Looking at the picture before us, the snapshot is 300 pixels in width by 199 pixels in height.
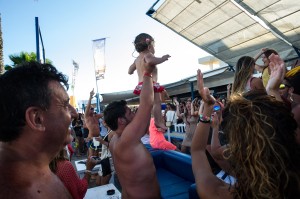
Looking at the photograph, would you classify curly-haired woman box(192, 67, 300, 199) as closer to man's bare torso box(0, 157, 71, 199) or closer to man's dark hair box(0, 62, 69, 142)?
man's bare torso box(0, 157, 71, 199)

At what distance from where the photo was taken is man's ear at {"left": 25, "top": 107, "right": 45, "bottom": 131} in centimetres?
110

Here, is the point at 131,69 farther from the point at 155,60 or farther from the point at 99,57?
the point at 99,57

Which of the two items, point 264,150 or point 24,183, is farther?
point 264,150

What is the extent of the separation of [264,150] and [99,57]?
483 inches

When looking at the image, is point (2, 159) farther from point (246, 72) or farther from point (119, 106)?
point (246, 72)

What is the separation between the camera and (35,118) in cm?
113

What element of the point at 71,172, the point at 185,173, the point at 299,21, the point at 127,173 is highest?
the point at 299,21

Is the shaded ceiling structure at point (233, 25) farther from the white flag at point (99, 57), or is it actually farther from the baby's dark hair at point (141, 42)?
the baby's dark hair at point (141, 42)

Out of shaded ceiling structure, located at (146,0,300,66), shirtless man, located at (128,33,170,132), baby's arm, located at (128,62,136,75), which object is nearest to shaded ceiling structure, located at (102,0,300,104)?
shaded ceiling structure, located at (146,0,300,66)

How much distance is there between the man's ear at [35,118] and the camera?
1102 millimetres

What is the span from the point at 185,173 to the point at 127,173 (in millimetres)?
3422

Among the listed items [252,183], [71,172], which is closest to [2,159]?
[71,172]

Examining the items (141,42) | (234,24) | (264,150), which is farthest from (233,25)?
(264,150)

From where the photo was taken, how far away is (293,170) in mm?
1227
